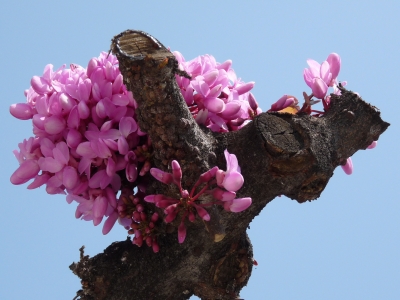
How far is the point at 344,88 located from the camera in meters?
2.44

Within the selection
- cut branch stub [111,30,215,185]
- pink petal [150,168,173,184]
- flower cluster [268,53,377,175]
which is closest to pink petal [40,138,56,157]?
cut branch stub [111,30,215,185]

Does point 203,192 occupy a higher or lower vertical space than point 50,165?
lower

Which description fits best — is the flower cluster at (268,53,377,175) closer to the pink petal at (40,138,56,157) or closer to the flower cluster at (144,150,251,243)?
the flower cluster at (144,150,251,243)

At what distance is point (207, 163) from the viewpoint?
80.4 inches

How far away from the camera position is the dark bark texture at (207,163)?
197 centimetres

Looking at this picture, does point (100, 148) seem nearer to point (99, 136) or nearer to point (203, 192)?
point (99, 136)

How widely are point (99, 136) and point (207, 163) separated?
50 centimetres

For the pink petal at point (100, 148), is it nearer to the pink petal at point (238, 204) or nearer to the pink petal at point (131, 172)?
the pink petal at point (131, 172)

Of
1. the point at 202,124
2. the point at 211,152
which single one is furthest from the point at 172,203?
the point at 202,124

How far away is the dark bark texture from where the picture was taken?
77.4 inches

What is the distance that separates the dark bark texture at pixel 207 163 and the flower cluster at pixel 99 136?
0.12 meters

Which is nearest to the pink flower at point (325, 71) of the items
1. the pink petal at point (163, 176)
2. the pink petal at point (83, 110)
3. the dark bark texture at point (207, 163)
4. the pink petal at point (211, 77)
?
the dark bark texture at point (207, 163)

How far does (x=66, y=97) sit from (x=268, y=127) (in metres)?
0.92

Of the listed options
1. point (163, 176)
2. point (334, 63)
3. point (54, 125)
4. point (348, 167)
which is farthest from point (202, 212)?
point (334, 63)
